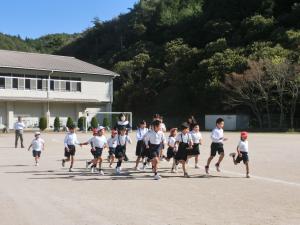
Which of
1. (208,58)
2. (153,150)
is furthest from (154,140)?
(208,58)

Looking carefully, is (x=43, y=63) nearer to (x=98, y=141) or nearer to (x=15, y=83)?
(x=15, y=83)

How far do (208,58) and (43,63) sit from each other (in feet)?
57.8

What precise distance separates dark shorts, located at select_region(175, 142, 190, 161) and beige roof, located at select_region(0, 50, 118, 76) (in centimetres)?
3807

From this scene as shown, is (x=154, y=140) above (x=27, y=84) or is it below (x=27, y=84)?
below

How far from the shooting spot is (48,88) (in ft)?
172

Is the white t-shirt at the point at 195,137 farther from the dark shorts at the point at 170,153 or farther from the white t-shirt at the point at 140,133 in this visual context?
the white t-shirt at the point at 140,133

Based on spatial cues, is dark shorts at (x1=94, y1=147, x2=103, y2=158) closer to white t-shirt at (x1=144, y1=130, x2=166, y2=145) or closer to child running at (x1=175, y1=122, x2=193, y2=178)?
white t-shirt at (x1=144, y1=130, x2=166, y2=145)

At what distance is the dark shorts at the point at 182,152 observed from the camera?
14.0m

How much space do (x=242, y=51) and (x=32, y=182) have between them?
44.0m

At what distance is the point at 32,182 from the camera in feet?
40.7

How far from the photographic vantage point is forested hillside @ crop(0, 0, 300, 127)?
160ft

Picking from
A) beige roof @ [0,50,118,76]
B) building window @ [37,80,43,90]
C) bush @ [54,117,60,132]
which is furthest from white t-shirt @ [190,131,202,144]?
building window @ [37,80,43,90]

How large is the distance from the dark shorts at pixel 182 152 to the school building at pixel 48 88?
3767 centimetres

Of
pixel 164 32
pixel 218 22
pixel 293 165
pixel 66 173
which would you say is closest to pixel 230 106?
pixel 218 22
